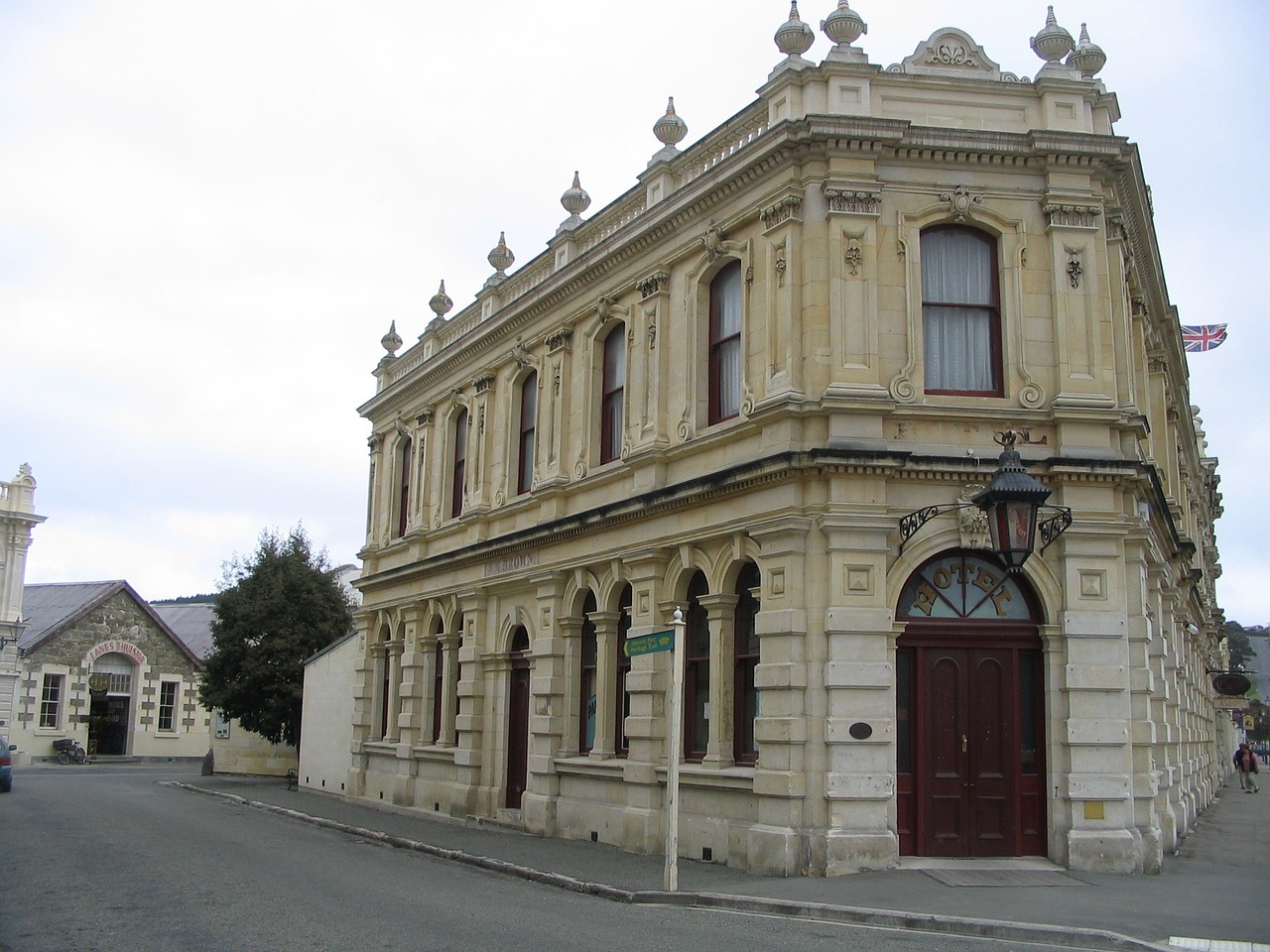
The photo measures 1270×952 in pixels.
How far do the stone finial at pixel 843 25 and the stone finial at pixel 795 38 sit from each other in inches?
14.6

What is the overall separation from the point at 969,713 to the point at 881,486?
2.94m

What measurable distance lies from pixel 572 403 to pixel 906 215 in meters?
7.52

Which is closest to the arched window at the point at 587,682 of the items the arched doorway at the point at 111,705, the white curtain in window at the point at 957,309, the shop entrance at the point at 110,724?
the white curtain in window at the point at 957,309

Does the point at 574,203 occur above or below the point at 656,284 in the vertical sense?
above

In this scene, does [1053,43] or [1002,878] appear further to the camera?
[1053,43]

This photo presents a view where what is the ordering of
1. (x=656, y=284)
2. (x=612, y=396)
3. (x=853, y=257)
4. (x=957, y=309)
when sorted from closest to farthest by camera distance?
(x=853, y=257)
(x=957, y=309)
(x=656, y=284)
(x=612, y=396)

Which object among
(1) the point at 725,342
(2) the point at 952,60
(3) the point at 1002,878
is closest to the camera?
(3) the point at 1002,878

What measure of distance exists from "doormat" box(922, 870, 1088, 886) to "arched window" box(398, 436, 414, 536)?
60.3 feet

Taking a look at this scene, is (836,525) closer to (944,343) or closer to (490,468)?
(944,343)

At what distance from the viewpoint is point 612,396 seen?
810 inches

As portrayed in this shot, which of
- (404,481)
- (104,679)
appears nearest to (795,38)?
(404,481)

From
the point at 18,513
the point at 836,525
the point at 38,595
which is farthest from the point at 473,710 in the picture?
the point at 38,595

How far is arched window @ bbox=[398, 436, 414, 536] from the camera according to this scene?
29.4 meters

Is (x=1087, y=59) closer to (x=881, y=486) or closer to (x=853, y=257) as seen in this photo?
(x=853, y=257)
